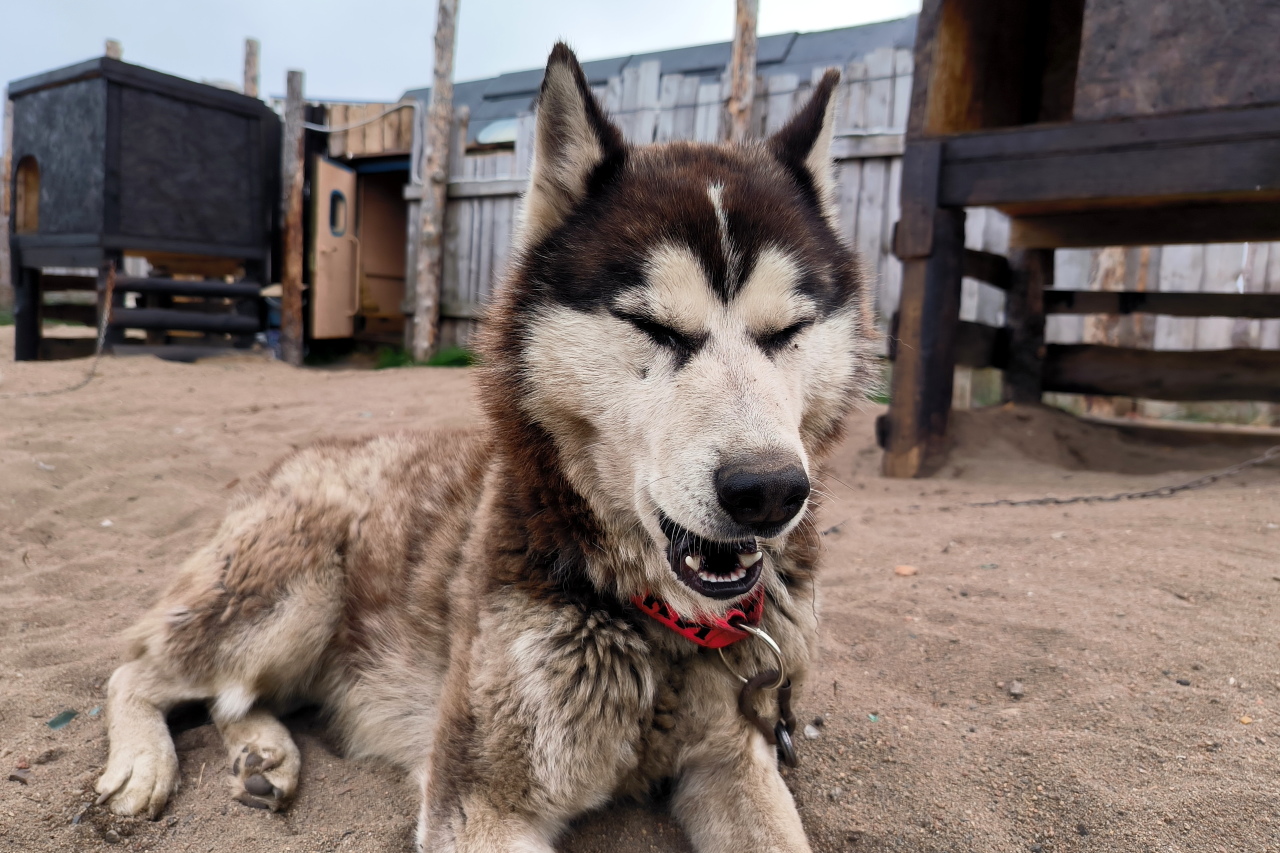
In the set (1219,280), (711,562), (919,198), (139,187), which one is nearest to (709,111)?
(919,198)

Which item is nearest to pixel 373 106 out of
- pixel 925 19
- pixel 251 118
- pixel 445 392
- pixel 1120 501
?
pixel 251 118

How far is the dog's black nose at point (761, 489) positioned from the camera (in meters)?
1.50

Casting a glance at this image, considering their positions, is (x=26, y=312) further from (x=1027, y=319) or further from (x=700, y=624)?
(x=1027, y=319)

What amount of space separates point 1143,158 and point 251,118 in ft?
31.1

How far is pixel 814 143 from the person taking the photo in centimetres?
229

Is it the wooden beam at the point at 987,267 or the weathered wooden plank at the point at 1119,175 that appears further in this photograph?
the wooden beam at the point at 987,267

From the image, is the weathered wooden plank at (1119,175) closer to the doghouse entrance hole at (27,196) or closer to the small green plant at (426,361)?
the small green plant at (426,361)

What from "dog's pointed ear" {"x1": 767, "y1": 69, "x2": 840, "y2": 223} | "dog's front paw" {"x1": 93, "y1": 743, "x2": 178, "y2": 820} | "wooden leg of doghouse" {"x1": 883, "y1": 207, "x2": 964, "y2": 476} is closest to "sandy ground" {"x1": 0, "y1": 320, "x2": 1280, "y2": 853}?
"dog's front paw" {"x1": 93, "y1": 743, "x2": 178, "y2": 820}

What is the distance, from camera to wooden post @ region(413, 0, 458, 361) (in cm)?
1020

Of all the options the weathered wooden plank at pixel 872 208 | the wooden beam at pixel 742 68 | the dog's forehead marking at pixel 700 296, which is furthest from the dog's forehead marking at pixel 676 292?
the wooden beam at pixel 742 68

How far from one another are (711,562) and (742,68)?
28.0 feet

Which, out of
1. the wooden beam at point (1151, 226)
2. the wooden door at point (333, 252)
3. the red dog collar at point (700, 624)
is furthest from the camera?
the wooden door at point (333, 252)

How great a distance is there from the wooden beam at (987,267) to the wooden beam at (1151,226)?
0.87ft

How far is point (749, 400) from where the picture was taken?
5.43 feet
